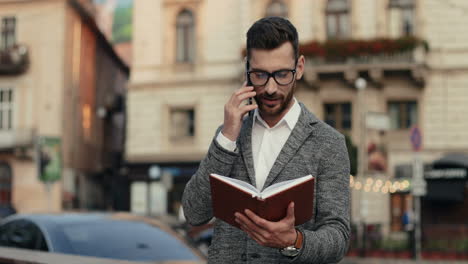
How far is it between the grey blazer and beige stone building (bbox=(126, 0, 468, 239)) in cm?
2373

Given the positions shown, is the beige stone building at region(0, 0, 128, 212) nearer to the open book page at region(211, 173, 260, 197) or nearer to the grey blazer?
the grey blazer

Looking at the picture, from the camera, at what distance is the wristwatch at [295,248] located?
8.77 ft

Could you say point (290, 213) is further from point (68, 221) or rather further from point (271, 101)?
point (68, 221)

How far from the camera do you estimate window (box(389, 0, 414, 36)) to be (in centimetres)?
2988

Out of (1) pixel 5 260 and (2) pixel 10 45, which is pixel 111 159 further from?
(1) pixel 5 260

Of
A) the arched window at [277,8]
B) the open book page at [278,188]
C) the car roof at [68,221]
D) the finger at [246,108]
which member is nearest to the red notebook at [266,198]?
the open book page at [278,188]

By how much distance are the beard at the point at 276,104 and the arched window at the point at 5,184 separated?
36.9 meters

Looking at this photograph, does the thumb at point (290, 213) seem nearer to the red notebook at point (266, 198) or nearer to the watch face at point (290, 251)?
the red notebook at point (266, 198)

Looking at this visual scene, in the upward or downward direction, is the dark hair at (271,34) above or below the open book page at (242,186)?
above

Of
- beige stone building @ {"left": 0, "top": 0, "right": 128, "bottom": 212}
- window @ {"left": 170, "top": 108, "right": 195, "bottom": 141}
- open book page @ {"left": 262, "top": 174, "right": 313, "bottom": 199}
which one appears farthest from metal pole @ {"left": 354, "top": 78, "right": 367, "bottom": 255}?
open book page @ {"left": 262, "top": 174, "right": 313, "bottom": 199}

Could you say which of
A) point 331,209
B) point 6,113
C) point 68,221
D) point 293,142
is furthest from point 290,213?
point 6,113

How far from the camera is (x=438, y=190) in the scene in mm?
27094

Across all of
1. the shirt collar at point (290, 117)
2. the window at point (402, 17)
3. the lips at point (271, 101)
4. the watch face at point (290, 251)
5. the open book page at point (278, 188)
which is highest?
the window at point (402, 17)

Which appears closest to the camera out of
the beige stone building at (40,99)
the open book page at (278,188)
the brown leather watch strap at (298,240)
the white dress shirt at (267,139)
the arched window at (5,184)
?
the open book page at (278,188)
